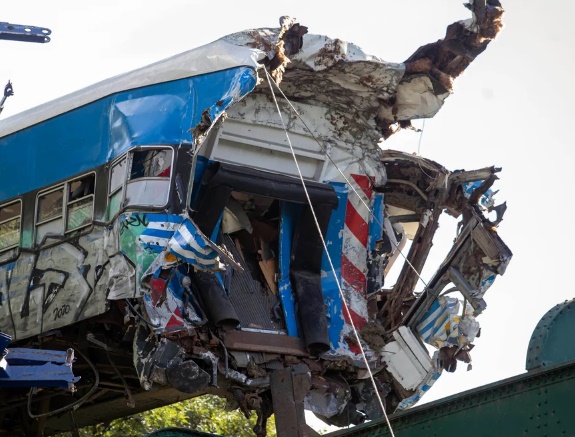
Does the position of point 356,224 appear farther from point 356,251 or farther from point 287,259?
point 287,259

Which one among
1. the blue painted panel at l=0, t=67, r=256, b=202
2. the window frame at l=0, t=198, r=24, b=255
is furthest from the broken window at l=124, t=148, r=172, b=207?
the window frame at l=0, t=198, r=24, b=255

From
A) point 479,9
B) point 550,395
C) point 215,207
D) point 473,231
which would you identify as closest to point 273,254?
point 215,207

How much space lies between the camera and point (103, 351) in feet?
58.5

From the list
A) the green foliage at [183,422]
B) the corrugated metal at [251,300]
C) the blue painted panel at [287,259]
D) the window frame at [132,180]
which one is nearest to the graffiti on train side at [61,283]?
the window frame at [132,180]

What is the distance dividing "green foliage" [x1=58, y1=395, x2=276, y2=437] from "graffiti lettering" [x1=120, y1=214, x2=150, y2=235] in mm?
8231

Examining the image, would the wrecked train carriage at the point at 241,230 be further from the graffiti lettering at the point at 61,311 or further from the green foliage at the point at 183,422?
the green foliage at the point at 183,422

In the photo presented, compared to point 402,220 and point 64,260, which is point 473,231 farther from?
point 64,260

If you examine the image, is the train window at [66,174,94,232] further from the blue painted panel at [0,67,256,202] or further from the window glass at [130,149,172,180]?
the window glass at [130,149,172,180]

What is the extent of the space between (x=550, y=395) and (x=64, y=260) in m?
→ 6.53

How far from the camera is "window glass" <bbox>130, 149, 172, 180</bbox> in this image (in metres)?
16.2

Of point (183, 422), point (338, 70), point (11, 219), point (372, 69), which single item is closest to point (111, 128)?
point (11, 219)

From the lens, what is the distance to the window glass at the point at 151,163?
53.3ft

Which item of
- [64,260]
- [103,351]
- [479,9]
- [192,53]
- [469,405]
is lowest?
[103,351]

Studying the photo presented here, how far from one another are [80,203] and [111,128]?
3.32 feet
